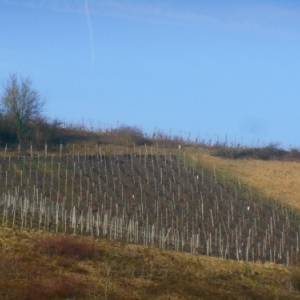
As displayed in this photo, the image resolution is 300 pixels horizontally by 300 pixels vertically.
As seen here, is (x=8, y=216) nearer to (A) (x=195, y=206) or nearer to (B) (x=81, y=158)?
(A) (x=195, y=206)

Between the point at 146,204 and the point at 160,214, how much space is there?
211 centimetres

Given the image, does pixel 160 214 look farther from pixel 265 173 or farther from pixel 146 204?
pixel 265 173

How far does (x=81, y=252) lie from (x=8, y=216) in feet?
18.0

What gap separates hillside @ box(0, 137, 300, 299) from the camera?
2769 centimetres

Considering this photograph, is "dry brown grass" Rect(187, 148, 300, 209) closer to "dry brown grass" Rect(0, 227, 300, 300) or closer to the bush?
"dry brown grass" Rect(0, 227, 300, 300)

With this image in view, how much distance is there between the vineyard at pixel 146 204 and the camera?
33594 millimetres

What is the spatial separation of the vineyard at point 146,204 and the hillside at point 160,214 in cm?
9

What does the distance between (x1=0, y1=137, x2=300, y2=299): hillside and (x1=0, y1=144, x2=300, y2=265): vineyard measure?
88 mm

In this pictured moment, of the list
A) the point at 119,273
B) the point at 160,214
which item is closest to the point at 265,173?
the point at 160,214

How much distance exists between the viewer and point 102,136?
64.4 meters

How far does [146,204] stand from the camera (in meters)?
43.4

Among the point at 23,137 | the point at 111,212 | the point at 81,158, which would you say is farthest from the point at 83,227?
the point at 23,137

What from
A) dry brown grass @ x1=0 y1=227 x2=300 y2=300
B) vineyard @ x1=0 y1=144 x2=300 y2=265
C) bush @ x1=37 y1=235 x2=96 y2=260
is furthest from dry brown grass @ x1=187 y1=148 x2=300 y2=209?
bush @ x1=37 y1=235 x2=96 y2=260


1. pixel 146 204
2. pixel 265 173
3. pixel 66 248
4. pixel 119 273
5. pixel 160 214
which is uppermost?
pixel 265 173
